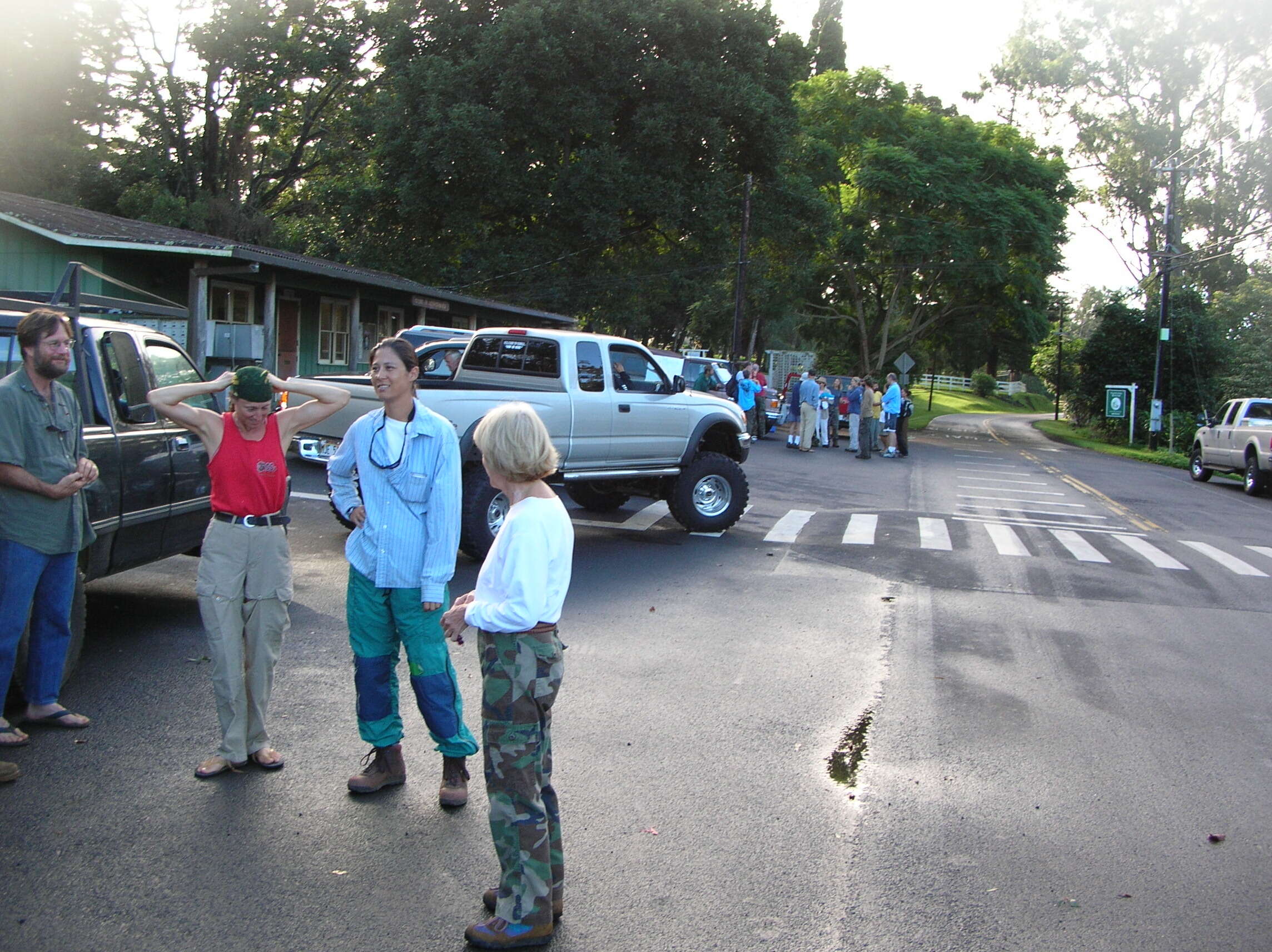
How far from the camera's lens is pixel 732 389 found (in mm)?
28531

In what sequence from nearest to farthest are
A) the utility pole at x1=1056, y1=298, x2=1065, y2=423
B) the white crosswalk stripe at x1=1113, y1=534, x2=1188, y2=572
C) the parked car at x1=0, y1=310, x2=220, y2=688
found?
the parked car at x1=0, y1=310, x2=220, y2=688 → the white crosswalk stripe at x1=1113, y1=534, x2=1188, y2=572 → the utility pole at x1=1056, y1=298, x2=1065, y2=423

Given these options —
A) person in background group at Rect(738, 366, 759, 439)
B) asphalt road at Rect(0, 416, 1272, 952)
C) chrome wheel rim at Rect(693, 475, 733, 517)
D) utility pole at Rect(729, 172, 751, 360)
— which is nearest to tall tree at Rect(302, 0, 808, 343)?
utility pole at Rect(729, 172, 751, 360)

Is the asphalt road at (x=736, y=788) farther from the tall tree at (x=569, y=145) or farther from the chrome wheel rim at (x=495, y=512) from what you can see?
the tall tree at (x=569, y=145)

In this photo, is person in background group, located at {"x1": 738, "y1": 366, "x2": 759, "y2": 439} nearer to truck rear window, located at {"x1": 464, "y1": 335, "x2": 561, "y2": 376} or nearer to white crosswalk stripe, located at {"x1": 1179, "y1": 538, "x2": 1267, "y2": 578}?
white crosswalk stripe, located at {"x1": 1179, "y1": 538, "x2": 1267, "y2": 578}

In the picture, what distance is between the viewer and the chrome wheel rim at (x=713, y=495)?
12.8 meters

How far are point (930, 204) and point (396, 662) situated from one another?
39.6m

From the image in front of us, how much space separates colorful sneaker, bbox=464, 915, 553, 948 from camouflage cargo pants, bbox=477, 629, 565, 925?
19mm

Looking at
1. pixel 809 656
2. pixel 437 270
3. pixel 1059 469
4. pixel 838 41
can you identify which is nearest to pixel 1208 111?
pixel 838 41

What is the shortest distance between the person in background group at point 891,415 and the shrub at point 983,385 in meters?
64.9

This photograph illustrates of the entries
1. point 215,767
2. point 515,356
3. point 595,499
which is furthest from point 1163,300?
point 215,767

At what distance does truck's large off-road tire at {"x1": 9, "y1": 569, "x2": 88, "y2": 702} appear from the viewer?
526 cm

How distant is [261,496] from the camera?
4.75 meters

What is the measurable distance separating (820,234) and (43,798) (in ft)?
120

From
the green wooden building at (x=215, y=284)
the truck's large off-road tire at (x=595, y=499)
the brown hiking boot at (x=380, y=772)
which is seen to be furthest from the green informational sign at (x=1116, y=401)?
the brown hiking boot at (x=380, y=772)
